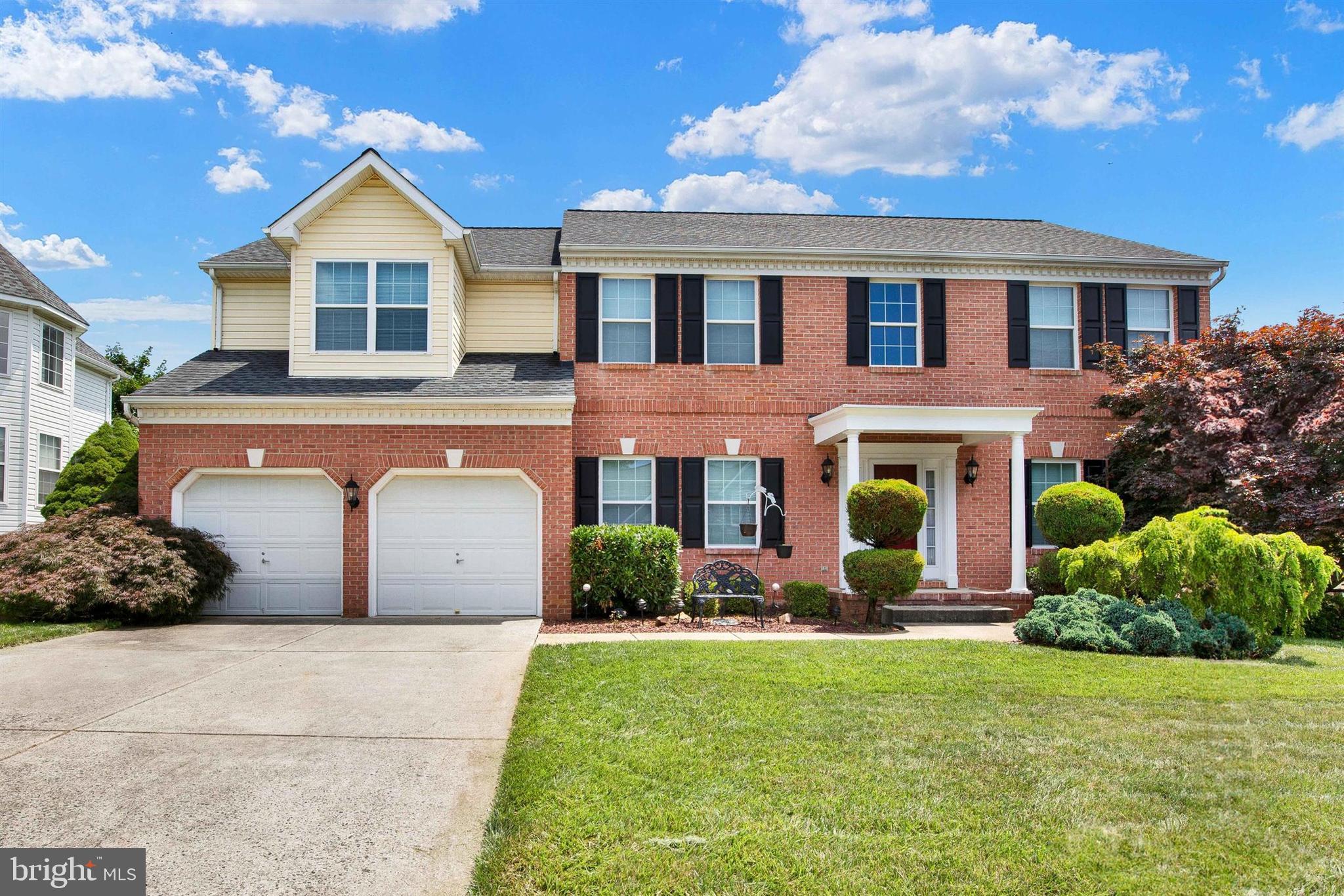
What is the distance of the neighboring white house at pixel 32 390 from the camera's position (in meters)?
19.0

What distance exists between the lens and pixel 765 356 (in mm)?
15016

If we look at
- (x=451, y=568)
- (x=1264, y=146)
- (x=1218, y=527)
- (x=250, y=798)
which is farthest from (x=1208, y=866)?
(x=1264, y=146)

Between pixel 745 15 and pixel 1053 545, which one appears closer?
pixel 745 15

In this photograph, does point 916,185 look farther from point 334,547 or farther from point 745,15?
point 334,547

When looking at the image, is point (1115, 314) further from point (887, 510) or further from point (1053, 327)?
point (887, 510)

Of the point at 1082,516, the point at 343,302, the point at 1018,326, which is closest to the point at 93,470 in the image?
the point at 343,302

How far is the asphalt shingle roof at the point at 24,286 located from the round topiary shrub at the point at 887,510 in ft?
61.1

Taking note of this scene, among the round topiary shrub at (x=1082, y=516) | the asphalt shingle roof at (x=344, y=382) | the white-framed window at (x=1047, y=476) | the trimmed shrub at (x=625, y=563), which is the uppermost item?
the asphalt shingle roof at (x=344, y=382)

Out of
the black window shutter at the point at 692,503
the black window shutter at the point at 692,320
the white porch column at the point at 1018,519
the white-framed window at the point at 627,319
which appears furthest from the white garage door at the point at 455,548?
the white porch column at the point at 1018,519

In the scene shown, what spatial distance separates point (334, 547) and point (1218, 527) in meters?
12.2

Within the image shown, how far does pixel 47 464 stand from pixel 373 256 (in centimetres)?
Result: 1231

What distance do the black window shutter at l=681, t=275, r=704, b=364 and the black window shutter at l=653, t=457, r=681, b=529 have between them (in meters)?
1.80

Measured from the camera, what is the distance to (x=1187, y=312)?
15.8 metres

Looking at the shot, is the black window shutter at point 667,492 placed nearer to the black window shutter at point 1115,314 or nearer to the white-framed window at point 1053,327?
the white-framed window at point 1053,327
